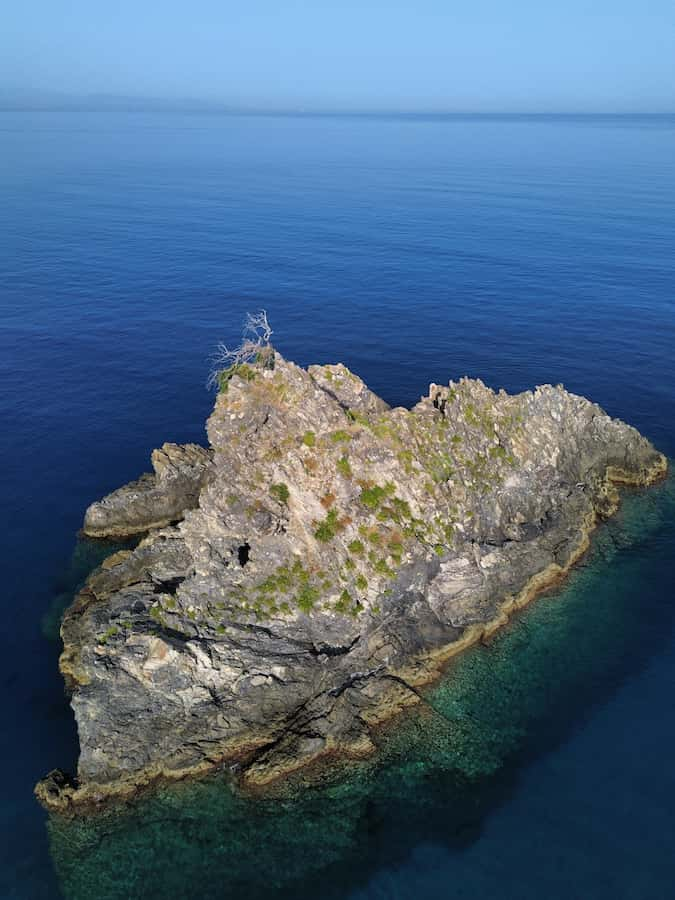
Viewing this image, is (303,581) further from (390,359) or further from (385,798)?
(390,359)

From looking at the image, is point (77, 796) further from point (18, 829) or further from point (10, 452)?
point (10, 452)

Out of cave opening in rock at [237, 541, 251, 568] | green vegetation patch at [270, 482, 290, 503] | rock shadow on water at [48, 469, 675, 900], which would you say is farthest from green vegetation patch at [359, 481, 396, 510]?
rock shadow on water at [48, 469, 675, 900]

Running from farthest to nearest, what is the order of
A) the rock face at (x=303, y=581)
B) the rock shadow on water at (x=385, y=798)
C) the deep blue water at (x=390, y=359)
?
the rock face at (x=303, y=581)
the deep blue water at (x=390, y=359)
the rock shadow on water at (x=385, y=798)

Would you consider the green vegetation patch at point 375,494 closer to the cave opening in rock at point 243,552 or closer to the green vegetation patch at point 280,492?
the green vegetation patch at point 280,492

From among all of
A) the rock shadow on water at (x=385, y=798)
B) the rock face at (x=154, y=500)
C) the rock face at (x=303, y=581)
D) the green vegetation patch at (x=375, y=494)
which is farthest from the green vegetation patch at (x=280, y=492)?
the rock face at (x=154, y=500)

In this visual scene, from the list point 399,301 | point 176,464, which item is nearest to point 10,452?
point 176,464

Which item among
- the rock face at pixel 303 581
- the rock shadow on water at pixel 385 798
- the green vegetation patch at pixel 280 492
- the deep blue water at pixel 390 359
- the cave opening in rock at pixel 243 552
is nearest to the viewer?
the rock shadow on water at pixel 385 798

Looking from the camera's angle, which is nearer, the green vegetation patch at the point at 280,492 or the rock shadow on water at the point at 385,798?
the rock shadow on water at the point at 385,798
